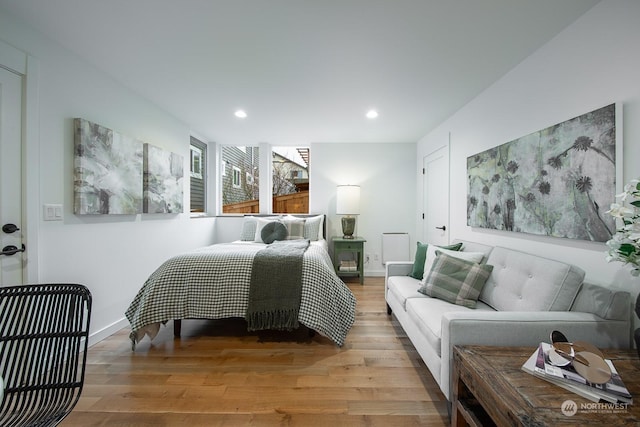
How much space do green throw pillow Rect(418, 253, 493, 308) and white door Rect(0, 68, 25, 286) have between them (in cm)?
283

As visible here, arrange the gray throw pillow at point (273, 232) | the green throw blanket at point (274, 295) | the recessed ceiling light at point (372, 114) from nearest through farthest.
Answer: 1. the green throw blanket at point (274, 295)
2. the recessed ceiling light at point (372, 114)
3. the gray throw pillow at point (273, 232)

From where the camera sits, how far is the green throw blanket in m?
2.14

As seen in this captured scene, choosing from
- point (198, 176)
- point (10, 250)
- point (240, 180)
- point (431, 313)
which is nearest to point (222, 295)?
point (10, 250)

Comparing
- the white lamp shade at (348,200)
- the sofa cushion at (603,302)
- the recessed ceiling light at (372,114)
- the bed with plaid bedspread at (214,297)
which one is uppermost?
the recessed ceiling light at (372,114)

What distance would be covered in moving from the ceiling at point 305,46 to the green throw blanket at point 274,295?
1.66 m

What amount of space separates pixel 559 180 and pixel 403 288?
4.45 ft

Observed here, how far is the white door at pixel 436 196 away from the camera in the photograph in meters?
3.33

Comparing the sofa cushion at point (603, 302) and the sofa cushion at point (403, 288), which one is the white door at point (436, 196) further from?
the sofa cushion at point (603, 302)

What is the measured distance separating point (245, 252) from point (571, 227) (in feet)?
7.76

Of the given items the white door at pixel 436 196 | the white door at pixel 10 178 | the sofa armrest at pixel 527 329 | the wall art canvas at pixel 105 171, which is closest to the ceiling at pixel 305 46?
the white door at pixel 10 178

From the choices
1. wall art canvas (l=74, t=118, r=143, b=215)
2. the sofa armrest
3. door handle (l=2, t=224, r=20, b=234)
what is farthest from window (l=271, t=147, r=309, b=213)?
the sofa armrest

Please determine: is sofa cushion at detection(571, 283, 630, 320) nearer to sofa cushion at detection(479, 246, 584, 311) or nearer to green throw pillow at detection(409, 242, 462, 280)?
sofa cushion at detection(479, 246, 584, 311)

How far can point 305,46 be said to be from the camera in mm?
1878

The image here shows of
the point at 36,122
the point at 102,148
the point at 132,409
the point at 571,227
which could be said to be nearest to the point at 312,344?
the point at 132,409
